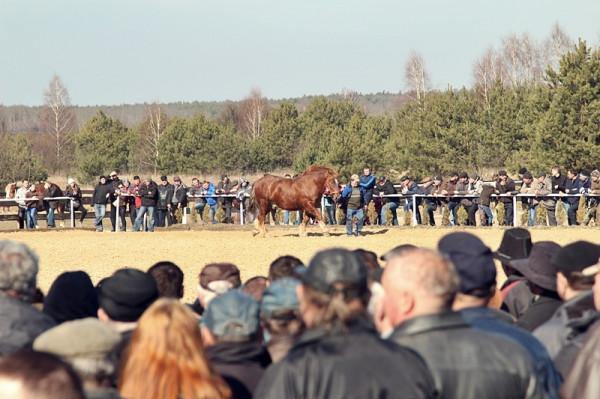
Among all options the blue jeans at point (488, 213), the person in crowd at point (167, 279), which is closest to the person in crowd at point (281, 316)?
the person in crowd at point (167, 279)

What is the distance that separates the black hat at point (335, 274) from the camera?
15.0 ft

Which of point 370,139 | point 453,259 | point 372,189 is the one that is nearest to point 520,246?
point 453,259

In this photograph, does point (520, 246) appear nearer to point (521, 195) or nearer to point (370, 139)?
point (521, 195)

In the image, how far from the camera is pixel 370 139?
66.6 meters

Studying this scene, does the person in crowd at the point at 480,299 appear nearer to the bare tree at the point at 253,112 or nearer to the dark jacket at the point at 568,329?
the dark jacket at the point at 568,329

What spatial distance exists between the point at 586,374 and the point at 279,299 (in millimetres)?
1494

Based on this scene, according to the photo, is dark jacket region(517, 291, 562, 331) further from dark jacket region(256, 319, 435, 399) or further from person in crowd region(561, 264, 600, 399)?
dark jacket region(256, 319, 435, 399)

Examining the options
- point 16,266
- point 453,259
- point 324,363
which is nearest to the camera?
point 324,363

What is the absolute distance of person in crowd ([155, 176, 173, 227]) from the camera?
115ft

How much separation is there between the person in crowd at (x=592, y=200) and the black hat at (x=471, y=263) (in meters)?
26.1

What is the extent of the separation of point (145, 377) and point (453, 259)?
172 centimetres

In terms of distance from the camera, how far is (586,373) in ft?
16.1

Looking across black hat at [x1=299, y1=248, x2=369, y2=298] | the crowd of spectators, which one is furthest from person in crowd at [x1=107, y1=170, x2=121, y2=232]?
black hat at [x1=299, y1=248, x2=369, y2=298]

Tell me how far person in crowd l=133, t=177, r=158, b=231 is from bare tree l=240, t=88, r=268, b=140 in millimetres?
78170
